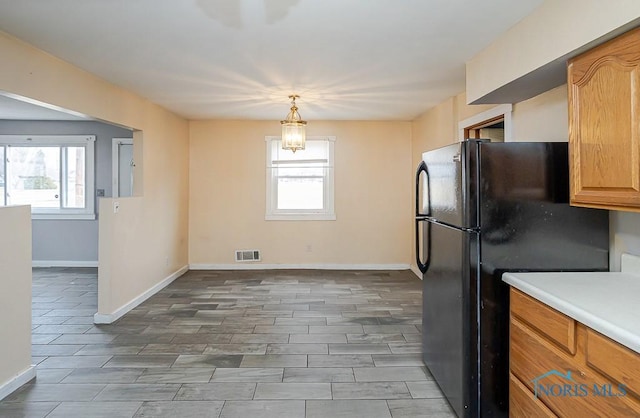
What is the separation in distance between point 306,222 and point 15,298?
13.8ft

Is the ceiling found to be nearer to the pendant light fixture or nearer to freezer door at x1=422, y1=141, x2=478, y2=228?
the pendant light fixture

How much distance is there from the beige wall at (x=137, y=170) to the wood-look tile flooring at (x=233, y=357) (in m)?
0.45

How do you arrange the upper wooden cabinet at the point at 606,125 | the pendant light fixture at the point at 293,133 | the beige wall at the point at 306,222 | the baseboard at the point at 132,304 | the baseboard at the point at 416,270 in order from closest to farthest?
the upper wooden cabinet at the point at 606,125 → the baseboard at the point at 132,304 → the pendant light fixture at the point at 293,133 → the baseboard at the point at 416,270 → the beige wall at the point at 306,222

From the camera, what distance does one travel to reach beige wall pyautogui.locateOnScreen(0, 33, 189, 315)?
2932 mm

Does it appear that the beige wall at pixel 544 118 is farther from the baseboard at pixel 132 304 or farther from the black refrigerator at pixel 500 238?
the baseboard at pixel 132 304

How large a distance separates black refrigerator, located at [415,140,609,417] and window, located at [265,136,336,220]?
14.0 ft

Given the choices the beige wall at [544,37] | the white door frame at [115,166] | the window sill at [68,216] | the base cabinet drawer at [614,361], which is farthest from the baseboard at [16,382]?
the window sill at [68,216]

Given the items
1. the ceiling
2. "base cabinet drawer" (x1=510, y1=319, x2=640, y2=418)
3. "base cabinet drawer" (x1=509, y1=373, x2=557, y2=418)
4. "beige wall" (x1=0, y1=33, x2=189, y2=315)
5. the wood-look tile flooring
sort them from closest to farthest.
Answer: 1. "base cabinet drawer" (x1=510, y1=319, x2=640, y2=418)
2. "base cabinet drawer" (x1=509, y1=373, x2=557, y2=418)
3. the ceiling
4. the wood-look tile flooring
5. "beige wall" (x1=0, y1=33, x2=189, y2=315)

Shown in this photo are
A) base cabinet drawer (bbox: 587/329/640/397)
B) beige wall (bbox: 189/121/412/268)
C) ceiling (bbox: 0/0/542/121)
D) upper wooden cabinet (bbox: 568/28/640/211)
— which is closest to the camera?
base cabinet drawer (bbox: 587/329/640/397)

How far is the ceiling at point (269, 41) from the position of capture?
2.31 metres

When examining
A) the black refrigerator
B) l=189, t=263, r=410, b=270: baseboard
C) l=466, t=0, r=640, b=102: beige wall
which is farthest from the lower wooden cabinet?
l=189, t=263, r=410, b=270: baseboard

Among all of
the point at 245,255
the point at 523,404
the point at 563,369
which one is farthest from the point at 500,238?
the point at 245,255

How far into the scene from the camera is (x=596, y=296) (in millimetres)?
1672

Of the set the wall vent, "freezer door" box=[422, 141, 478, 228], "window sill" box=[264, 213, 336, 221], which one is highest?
"freezer door" box=[422, 141, 478, 228]
